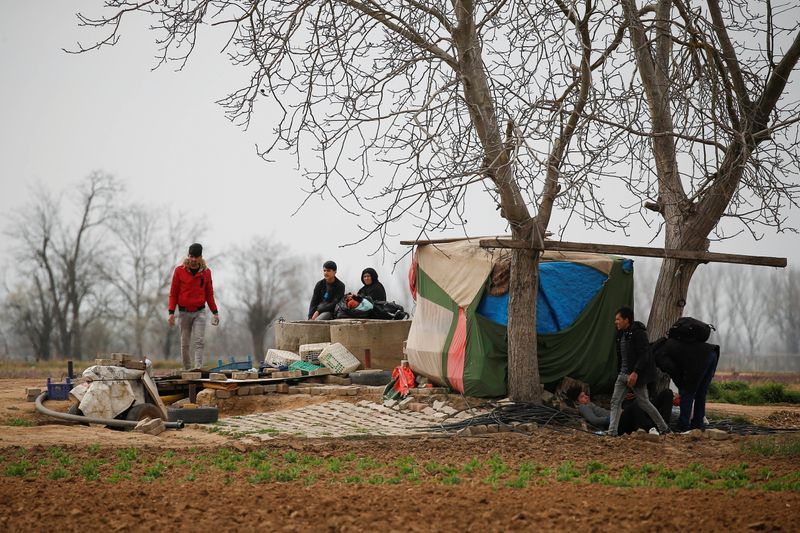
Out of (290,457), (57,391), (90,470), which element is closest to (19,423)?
(57,391)

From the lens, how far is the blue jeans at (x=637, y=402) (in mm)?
10766

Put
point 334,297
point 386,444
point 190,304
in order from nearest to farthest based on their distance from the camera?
point 386,444, point 190,304, point 334,297

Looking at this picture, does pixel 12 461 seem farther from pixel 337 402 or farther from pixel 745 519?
pixel 745 519

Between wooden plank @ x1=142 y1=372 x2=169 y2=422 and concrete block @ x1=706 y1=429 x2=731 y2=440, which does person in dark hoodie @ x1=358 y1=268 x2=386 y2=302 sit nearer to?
wooden plank @ x1=142 y1=372 x2=169 y2=422

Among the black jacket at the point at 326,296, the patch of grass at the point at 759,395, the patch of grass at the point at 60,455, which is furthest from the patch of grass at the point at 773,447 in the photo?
the black jacket at the point at 326,296

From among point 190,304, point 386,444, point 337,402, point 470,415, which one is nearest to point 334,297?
point 190,304

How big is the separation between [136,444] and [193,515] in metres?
3.71

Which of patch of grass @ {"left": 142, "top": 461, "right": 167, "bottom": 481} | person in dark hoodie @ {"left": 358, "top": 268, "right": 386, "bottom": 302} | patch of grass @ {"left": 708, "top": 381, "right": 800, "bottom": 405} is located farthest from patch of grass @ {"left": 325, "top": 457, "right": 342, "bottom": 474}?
patch of grass @ {"left": 708, "top": 381, "right": 800, "bottom": 405}

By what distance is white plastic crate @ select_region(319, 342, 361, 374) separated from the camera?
1534cm

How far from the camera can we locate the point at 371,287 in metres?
17.9

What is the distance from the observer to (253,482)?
776 centimetres

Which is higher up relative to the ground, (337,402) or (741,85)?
(741,85)

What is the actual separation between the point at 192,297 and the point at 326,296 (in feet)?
10.4

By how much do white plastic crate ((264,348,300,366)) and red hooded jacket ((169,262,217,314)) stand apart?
4.90ft
